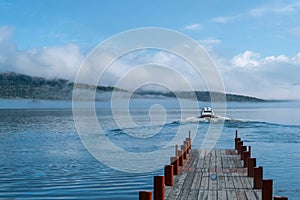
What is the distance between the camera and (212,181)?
16.3m

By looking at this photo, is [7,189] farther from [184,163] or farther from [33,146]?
[33,146]

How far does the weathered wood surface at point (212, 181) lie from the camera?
13883mm

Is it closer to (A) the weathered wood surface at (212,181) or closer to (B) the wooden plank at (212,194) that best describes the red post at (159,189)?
(A) the weathered wood surface at (212,181)

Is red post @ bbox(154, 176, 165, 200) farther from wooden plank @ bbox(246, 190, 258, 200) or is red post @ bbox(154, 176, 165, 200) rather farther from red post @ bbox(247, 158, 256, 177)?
red post @ bbox(247, 158, 256, 177)

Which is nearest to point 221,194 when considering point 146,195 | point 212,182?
point 212,182

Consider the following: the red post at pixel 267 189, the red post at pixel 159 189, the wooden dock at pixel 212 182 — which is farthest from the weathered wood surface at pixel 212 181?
the red post at pixel 267 189

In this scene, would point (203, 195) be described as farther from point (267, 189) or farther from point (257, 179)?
point (267, 189)

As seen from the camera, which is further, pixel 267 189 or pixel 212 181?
pixel 212 181

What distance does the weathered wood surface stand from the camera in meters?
13.9

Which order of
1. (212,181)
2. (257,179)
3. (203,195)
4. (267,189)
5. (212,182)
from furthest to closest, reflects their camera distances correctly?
(212,181) < (212,182) < (257,179) < (203,195) < (267,189)

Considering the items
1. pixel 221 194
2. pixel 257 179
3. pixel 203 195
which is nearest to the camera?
pixel 203 195

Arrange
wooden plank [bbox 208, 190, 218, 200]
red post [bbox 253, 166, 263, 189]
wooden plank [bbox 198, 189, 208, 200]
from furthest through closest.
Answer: red post [bbox 253, 166, 263, 189] → wooden plank [bbox 208, 190, 218, 200] → wooden plank [bbox 198, 189, 208, 200]

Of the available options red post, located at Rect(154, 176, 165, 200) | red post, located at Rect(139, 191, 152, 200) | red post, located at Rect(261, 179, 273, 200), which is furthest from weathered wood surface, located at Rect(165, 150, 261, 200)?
red post, located at Rect(139, 191, 152, 200)

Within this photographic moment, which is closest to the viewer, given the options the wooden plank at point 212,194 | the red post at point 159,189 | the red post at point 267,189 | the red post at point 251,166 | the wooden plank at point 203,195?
the red post at point 267,189
